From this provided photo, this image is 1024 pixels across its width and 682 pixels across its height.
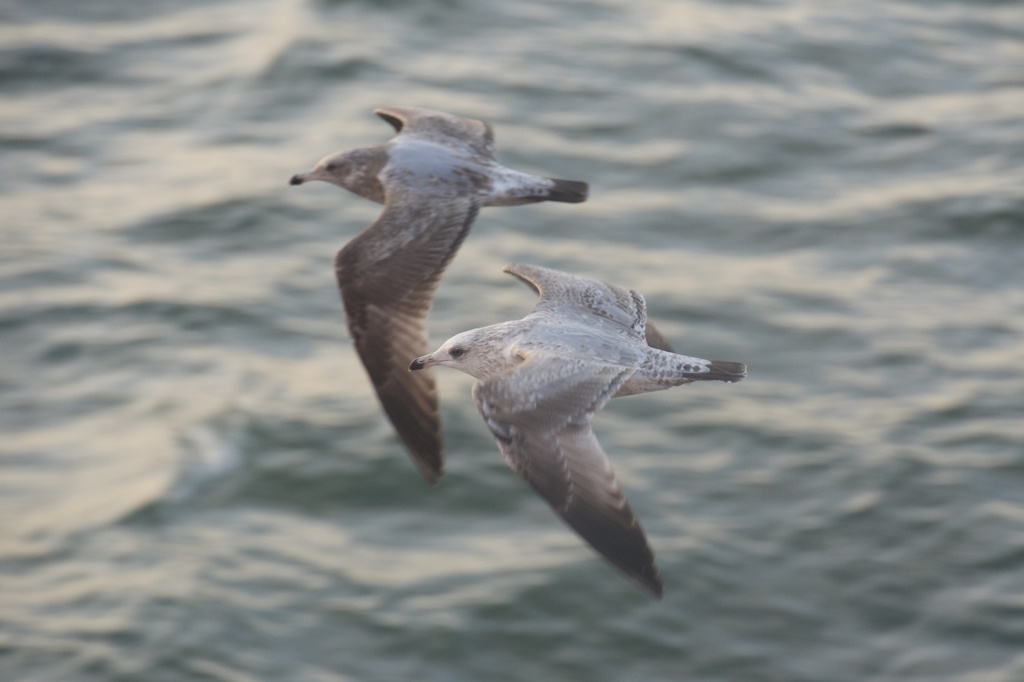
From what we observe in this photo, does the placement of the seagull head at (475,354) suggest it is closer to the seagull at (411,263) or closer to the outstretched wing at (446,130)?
the seagull at (411,263)

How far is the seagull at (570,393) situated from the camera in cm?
657

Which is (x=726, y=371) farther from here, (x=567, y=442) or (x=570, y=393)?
(x=567, y=442)

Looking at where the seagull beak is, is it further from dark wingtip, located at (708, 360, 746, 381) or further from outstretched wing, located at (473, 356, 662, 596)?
dark wingtip, located at (708, 360, 746, 381)

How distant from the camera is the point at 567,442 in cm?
687

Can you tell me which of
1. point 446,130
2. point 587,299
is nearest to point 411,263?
point 587,299

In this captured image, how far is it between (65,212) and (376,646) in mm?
7754

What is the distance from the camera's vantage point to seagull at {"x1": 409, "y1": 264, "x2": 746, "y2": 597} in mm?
6566

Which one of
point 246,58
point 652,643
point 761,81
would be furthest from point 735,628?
point 246,58

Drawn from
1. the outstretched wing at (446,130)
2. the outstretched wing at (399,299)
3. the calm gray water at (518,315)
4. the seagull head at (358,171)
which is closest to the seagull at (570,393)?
the outstretched wing at (399,299)

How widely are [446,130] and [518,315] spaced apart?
16.4 ft

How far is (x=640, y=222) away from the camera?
16.6 metres

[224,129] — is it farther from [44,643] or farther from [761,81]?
[44,643]

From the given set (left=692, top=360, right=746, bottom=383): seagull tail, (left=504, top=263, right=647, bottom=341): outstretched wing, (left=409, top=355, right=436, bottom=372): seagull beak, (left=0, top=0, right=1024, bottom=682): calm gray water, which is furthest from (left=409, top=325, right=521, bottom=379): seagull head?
(left=0, top=0, right=1024, bottom=682): calm gray water

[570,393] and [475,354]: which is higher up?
[570,393]
